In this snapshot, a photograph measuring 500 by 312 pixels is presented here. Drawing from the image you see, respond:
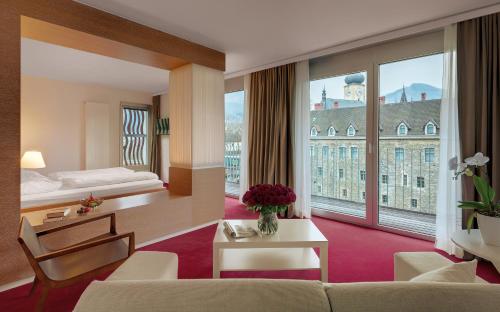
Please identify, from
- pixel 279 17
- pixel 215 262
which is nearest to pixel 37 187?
pixel 215 262

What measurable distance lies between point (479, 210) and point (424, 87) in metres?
2.00

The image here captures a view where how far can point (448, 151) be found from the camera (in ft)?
9.32

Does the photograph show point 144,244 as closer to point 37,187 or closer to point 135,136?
point 37,187

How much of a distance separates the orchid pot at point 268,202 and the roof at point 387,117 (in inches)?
82.7

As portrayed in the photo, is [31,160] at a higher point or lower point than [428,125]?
lower

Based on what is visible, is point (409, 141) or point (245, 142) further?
point (245, 142)

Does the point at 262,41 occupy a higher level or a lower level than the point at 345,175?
higher

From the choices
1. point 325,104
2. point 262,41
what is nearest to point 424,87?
point 325,104

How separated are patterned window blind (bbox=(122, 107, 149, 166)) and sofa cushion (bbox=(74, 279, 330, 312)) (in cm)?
639

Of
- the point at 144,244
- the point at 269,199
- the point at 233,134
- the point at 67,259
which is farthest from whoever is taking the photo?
the point at 233,134

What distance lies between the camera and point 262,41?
3492 mm

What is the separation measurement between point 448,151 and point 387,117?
2.84 feet

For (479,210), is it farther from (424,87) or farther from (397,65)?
(397,65)

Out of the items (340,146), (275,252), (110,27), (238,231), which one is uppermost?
(110,27)
